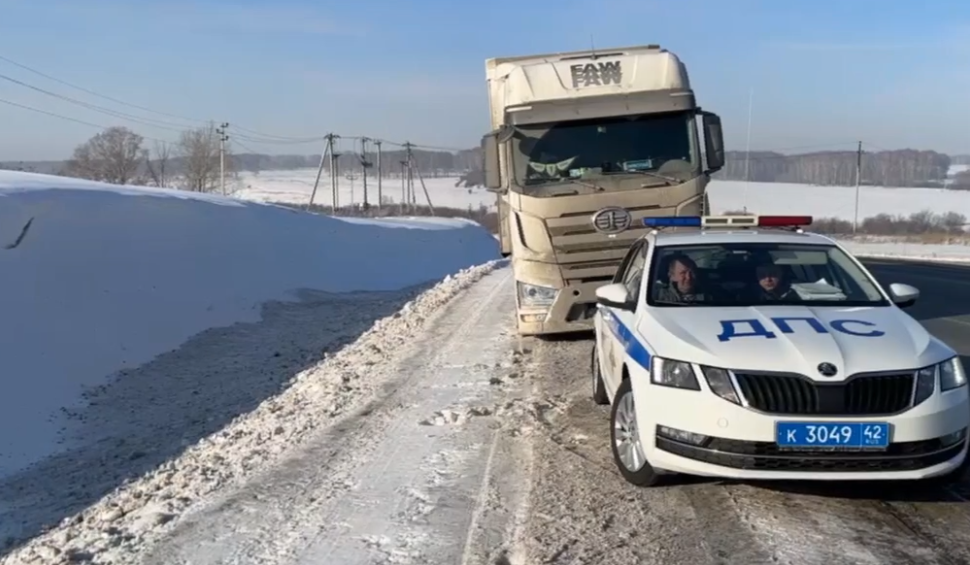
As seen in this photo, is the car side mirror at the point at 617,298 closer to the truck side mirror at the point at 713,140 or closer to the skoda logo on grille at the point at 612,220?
the skoda logo on grille at the point at 612,220

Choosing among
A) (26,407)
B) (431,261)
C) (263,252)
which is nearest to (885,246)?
(431,261)

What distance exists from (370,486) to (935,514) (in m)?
3.33

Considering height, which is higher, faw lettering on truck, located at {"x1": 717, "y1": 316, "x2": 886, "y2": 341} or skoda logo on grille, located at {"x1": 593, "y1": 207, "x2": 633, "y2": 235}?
skoda logo on grille, located at {"x1": 593, "y1": 207, "x2": 633, "y2": 235}

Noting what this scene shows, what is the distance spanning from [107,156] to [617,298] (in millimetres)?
83501

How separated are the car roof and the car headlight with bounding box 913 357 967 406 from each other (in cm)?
189

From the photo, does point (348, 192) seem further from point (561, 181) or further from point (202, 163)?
point (561, 181)

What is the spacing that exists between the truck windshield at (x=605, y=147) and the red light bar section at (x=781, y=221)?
341 centimetres

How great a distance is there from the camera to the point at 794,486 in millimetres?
5977

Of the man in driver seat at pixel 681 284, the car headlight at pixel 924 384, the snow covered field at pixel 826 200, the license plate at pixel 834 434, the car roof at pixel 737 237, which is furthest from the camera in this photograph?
the snow covered field at pixel 826 200

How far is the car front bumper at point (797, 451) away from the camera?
521 cm

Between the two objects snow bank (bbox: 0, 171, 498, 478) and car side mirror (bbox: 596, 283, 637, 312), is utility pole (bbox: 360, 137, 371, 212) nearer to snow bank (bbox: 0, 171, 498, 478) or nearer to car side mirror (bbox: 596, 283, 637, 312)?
snow bank (bbox: 0, 171, 498, 478)

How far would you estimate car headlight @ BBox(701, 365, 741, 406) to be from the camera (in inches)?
208

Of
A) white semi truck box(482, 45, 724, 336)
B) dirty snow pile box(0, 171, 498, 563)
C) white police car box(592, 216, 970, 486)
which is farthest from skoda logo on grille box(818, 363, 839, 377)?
white semi truck box(482, 45, 724, 336)

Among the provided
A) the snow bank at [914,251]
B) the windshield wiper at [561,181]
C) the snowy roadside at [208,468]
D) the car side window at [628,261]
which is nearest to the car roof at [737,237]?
the car side window at [628,261]
